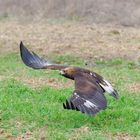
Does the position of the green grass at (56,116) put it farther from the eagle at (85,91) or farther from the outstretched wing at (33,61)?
the outstretched wing at (33,61)

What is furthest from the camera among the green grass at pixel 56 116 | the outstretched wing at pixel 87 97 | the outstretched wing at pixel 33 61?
the outstretched wing at pixel 33 61

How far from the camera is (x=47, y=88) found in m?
10.7

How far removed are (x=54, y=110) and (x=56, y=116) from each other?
13.5 inches

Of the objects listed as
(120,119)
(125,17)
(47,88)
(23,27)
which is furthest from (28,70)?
(125,17)

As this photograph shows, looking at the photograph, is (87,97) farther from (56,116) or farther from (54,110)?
(54,110)

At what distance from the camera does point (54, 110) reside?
9.03 meters

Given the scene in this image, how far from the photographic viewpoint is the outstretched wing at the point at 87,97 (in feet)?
24.7

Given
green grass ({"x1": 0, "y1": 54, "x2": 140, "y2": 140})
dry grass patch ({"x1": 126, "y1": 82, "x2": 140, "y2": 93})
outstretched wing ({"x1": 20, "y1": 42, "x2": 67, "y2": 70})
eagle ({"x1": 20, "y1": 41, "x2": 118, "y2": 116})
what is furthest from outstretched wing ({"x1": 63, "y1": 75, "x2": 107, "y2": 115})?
dry grass patch ({"x1": 126, "y1": 82, "x2": 140, "y2": 93})

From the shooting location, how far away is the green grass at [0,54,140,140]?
8000mm

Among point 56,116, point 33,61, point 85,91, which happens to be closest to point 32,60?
point 33,61

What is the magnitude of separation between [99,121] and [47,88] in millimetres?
2366

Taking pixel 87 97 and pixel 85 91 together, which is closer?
pixel 87 97

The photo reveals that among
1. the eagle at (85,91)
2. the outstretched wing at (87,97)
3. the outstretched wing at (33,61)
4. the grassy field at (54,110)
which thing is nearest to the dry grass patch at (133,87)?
the grassy field at (54,110)

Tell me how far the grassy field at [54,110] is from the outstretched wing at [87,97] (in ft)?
1.29
